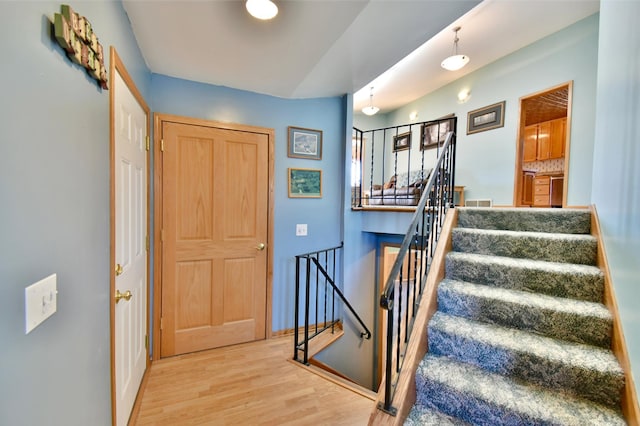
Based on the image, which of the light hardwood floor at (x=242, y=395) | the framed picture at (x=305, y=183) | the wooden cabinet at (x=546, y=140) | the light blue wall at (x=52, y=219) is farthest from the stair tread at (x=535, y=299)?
the wooden cabinet at (x=546, y=140)

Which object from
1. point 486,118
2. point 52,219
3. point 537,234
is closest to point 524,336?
point 537,234

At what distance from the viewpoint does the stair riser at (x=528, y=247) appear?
1.73 m

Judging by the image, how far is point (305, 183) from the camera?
115 inches

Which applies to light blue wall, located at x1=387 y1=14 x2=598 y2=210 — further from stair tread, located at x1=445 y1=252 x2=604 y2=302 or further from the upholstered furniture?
stair tread, located at x1=445 y1=252 x2=604 y2=302

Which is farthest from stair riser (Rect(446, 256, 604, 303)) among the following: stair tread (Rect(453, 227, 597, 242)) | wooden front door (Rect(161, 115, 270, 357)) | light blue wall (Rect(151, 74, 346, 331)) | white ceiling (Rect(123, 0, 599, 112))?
wooden front door (Rect(161, 115, 270, 357))

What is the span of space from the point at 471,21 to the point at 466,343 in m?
3.68

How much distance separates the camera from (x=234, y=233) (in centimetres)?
257

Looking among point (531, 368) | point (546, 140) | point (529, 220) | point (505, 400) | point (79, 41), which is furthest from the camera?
point (546, 140)

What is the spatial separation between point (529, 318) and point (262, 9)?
239cm

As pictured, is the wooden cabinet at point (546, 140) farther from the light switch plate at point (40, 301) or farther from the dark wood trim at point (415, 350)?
the light switch plate at point (40, 301)

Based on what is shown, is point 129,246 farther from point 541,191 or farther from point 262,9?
point 541,191

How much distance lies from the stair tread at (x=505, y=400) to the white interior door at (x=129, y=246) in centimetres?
171

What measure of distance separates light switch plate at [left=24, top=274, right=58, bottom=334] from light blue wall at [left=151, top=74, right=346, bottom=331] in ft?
6.59

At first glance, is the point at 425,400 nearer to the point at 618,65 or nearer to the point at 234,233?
the point at 234,233
